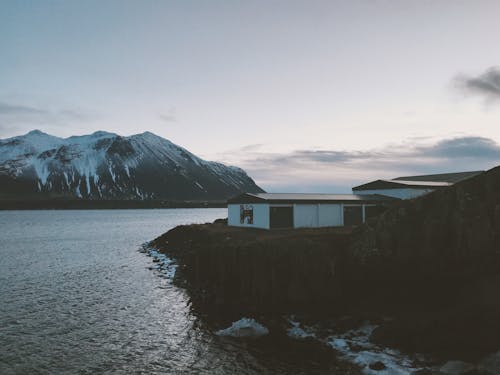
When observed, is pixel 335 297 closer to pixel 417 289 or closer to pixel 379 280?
pixel 379 280

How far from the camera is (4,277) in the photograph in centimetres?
4316

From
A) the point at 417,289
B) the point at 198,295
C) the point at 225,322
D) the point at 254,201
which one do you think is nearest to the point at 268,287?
the point at 225,322

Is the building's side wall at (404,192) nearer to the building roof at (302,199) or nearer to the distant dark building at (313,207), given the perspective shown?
the distant dark building at (313,207)

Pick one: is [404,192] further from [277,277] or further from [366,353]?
[366,353]

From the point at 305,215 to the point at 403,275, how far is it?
902 inches

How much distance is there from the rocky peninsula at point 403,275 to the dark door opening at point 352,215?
20107 millimetres

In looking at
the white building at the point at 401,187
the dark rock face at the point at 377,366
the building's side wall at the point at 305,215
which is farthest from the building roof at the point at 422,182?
the dark rock face at the point at 377,366

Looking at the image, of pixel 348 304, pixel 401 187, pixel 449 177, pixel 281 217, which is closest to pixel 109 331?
pixel 348 304

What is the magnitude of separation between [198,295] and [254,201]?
18.8 meters

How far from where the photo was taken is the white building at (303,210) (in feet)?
160

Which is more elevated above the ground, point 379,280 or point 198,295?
point 379,280

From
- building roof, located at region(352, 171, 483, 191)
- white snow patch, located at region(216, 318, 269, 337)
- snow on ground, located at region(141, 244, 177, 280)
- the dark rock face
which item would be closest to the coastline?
the dark rock face

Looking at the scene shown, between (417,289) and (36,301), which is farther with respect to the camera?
(36,301)

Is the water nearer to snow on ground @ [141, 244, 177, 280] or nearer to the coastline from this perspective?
snow on ground @ [141, 244, 177, 280]
